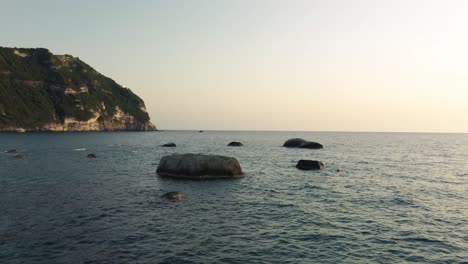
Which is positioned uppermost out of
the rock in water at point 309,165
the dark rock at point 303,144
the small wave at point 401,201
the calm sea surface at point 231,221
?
the dark rock at point 303,144

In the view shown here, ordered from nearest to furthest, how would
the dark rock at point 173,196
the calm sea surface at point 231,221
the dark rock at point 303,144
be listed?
1. the calm sea surface at point 231,221
2. the dark rock at point 173,196
3. the dark rock at point 303,144

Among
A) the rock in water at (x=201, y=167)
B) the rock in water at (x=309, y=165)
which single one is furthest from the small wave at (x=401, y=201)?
the rock in water at (x=309, y=165)

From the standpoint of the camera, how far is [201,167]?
135ft

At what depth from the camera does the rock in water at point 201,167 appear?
4122 centimetres

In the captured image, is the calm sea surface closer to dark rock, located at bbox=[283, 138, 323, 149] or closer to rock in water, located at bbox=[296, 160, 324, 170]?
rock in water, located at bbox=[296, 160, 324, 170]

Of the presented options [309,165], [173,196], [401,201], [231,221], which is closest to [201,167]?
[173,196]

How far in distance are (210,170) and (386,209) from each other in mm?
20130

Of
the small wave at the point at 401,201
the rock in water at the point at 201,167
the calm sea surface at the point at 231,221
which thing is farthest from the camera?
the rock in water at the point at 201,167

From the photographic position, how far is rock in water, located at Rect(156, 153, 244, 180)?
41.2 m

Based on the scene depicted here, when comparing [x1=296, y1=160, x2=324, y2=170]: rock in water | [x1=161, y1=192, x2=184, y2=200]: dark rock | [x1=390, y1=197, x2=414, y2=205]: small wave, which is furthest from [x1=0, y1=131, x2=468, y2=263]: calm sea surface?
[x1=296, y1=160, x2=324, y2=170]: rock in water

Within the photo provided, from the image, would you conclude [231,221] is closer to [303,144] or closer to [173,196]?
[173,196]

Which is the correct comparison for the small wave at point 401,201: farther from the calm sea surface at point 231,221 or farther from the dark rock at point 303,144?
→ the dark rock at point 303,144

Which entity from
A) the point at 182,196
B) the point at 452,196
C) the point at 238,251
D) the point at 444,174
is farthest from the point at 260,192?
the point at 444,174

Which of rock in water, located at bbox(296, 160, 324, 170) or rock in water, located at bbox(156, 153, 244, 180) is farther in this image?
rock in water, located at bbox(296, 160, 324, 170)
